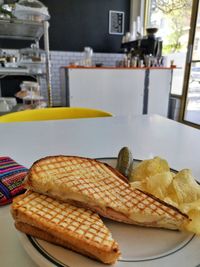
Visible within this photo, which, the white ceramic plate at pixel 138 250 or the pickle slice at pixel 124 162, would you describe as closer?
the white ceramic plate at pixel 138 250

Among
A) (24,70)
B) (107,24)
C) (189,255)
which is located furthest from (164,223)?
(107,24)

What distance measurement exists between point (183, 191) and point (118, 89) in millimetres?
2781

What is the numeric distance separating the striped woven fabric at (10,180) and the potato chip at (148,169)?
0.61ft

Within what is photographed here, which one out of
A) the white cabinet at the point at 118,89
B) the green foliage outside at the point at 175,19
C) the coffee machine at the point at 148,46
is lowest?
the white cabinet at the point at 118,89

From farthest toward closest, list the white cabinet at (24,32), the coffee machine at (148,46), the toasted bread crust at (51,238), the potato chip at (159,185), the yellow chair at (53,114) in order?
the coffee machine at (148,46) → the white cabinet at (24,32) → the yellow chair at (53,114) → the potato chip at (159,185) → the toasted bread crust at (51,238)

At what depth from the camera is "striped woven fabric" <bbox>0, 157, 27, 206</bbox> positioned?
36 cm

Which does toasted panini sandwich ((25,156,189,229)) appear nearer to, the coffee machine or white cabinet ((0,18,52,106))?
white cabinet ((0,18,52,106))

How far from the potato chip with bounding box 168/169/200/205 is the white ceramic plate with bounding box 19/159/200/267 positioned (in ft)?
0.17

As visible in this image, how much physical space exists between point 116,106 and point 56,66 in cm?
134

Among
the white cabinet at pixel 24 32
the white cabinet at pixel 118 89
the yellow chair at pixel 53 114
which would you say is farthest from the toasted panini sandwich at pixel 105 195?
the white cabinet at pixel 118 89

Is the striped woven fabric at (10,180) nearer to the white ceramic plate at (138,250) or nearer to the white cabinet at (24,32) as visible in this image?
the white ceramic plate at (138,250)

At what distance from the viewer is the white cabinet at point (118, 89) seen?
2.78 m

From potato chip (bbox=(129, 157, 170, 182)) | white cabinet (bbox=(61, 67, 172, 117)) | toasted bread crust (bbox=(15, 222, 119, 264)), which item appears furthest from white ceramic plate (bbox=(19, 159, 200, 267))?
white cabinet (bbox=(61, 67, 172, 117))

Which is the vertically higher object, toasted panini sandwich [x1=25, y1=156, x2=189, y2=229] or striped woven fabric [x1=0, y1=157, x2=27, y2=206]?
toasted panini sandwich [x1=25, y1=156, x2=189, y2=229]
